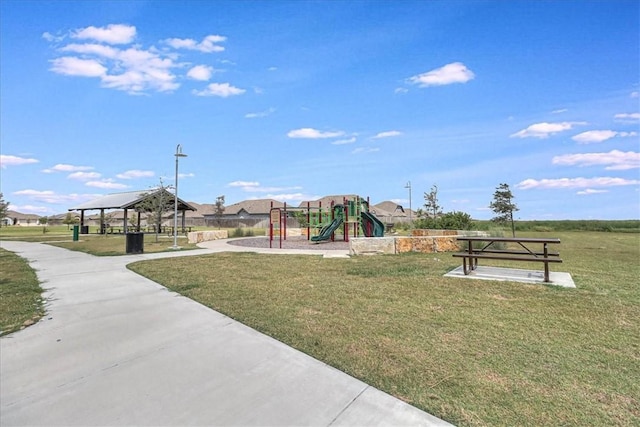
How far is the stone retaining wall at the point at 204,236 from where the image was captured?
18.0 m

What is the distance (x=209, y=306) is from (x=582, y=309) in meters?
5.45

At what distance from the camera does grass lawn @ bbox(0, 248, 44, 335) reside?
4.44m

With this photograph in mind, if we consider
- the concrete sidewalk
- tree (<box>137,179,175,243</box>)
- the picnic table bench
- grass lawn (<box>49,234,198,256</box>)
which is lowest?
the concrete sidewalk

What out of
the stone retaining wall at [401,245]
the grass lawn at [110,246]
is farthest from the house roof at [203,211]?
the stone retaining wall at [401,245]

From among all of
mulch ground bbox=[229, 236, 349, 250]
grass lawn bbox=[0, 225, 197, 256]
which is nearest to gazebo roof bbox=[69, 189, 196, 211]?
grass lawn bbox=[0, 225, 197, 256]

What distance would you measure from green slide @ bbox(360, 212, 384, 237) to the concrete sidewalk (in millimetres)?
14120

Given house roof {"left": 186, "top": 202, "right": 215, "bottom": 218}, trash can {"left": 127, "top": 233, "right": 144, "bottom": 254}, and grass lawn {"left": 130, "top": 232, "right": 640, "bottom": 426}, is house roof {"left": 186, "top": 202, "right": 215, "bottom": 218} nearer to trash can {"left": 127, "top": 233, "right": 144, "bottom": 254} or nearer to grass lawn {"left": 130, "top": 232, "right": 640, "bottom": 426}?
trash can {"left": 127, "top": 233, "right": 144, "bottom": 254}

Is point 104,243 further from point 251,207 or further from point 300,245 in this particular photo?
point 251,207

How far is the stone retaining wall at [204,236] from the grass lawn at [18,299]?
9.11 metres

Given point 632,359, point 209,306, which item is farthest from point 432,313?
point 209,306

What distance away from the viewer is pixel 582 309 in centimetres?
484

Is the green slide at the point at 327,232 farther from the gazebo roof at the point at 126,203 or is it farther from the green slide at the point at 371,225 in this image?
the gazebo roof at the point at 126,203

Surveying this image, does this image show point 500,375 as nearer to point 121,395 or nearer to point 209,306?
point 121,395

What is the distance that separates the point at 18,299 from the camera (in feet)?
18.3
